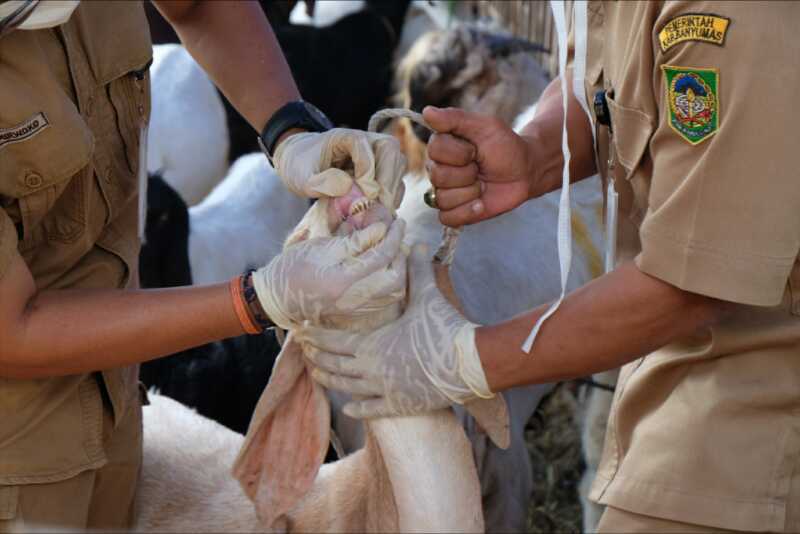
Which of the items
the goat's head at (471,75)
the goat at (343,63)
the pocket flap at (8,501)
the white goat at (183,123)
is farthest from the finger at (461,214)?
the goat at (343,63)

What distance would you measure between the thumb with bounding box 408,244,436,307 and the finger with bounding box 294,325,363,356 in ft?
0.42

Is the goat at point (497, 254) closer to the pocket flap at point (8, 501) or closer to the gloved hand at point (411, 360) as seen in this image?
the gloved hand at point (411, 360)

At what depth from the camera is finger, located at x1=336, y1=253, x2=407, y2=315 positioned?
6.45 ft

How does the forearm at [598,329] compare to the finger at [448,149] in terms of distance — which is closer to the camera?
the forearm at [598,329]

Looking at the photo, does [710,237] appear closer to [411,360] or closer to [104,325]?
[411,360]

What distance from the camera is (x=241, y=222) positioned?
18.1ft

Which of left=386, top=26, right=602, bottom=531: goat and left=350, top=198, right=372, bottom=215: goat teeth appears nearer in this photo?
left=350, top=198, right=372, bottom=215: goat teeth

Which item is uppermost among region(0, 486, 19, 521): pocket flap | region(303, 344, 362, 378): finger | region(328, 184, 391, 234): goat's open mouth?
region(328, 184, 391, 234): goat's open mouth

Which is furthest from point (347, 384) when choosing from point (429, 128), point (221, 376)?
point (221, 376)

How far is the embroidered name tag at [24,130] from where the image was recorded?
1.94 m

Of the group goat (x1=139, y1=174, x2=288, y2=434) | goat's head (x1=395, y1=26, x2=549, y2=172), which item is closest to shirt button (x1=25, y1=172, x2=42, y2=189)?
goat (x1=139, y1=174, x2=288, y2=434)

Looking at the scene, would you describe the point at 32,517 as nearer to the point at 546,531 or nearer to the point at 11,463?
the point at 11,463

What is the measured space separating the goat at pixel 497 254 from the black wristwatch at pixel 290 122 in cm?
60

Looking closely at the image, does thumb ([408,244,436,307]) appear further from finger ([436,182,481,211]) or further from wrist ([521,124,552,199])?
wrist ([521,124,552,199])
